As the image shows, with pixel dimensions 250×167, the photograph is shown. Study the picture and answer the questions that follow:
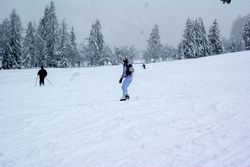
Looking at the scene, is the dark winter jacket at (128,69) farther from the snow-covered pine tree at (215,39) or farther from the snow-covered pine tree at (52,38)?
the snow-covered pine tree at (215,39)

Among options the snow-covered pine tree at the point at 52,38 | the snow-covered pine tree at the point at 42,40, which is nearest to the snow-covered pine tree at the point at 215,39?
the snow-covered pine tree at the point at 52,38

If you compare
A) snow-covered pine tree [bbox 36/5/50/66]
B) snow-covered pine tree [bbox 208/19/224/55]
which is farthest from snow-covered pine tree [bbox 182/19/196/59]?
snow-covered pine tree [bbox 36/5/50/66]

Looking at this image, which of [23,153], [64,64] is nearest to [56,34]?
[64,64]

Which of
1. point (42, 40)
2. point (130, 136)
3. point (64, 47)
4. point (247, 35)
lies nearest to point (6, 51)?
point (42, 40)

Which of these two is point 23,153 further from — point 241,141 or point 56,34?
point 56,34

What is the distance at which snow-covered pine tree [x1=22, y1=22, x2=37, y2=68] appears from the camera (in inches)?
2670

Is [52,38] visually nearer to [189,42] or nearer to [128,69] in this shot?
[189,42]

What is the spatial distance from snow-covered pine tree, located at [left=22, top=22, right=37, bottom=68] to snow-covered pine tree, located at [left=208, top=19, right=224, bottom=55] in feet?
156

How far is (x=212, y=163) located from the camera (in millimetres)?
5133

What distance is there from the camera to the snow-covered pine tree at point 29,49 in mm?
67812

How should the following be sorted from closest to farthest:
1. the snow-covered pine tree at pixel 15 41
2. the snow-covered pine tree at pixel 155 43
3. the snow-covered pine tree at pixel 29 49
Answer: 1. the snow-covered pine tree at pixel 15 41
2. the snow-covered pine tree at pixel 29 49
3. the snow-covered pine tree at pixel 155 43

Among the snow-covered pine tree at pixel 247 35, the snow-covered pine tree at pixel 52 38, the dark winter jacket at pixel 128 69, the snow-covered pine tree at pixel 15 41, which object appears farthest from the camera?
the snow-covered pine tree at pixel 247 35

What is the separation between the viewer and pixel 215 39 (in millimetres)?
77312

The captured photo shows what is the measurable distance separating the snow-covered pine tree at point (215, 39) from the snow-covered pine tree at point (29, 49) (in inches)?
1870
